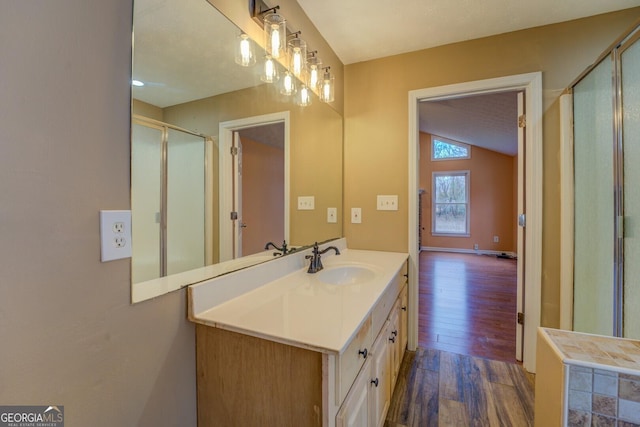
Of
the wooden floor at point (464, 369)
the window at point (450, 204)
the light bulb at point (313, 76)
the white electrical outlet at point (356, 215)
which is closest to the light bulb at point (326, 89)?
the light bulb at point (313, 76)

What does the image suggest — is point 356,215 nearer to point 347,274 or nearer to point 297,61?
point 347,274

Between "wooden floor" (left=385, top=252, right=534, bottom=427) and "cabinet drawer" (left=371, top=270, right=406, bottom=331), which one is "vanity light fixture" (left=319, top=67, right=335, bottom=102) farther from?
"wooden floor" (left=385, top=252, right=534, bottom=427)

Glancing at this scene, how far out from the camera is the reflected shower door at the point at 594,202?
59.8 inches

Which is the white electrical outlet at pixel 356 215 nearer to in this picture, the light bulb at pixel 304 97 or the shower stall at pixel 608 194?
the light bulb at pixel 304 97

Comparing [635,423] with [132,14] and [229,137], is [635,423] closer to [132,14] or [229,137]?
[229,137]

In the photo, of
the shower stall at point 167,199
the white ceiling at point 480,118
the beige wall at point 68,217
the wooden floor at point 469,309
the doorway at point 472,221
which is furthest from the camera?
the white ceiling at point 480,118

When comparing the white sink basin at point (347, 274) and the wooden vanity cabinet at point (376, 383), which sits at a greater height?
the white sink basin at point (347, 274)

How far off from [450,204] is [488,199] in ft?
2.73

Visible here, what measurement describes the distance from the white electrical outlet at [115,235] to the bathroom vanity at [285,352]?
0.27 metres

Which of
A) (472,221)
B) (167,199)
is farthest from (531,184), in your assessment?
(472,221)

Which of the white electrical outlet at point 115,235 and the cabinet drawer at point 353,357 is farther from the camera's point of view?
the cabinet drawer at point 353,357

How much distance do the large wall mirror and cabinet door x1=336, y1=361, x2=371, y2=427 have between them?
25.2 inches

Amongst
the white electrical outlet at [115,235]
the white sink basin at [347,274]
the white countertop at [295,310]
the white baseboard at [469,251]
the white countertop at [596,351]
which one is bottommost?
the white baseboard at [469,251]

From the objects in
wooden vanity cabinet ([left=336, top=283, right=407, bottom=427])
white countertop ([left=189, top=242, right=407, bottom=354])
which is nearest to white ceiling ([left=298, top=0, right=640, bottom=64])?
white countertop ([left=189, top=242, right=407, bottom=354])
